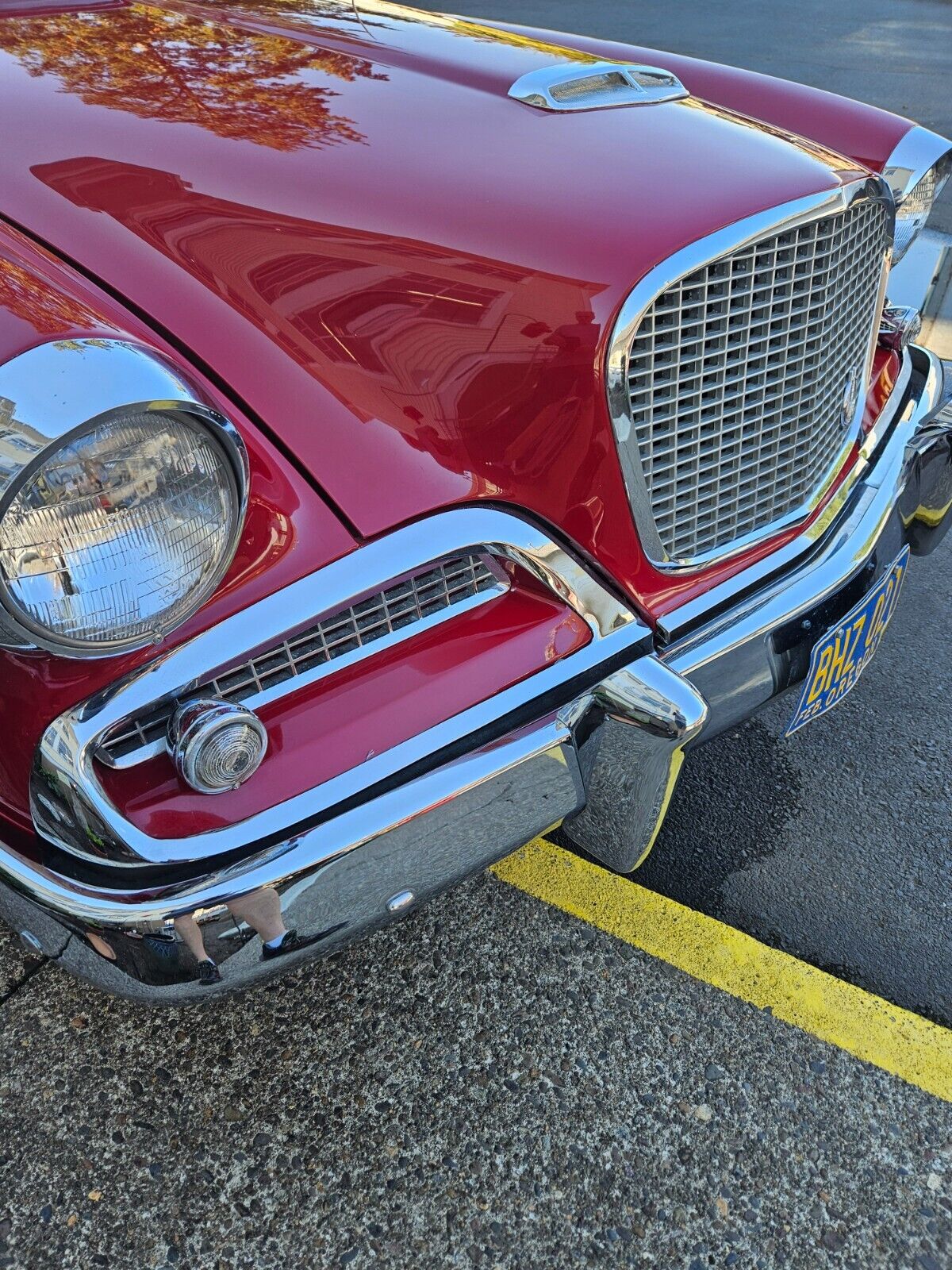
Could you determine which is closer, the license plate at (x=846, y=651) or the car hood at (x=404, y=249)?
the car hood at (x=404, y=249)

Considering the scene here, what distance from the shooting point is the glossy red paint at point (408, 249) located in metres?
1.43

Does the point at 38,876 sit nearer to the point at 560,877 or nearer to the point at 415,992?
the point at 415,992

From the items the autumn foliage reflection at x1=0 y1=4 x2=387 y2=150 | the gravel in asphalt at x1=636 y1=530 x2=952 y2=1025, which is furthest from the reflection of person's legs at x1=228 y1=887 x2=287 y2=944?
the autumn foliage reflection at x1=0 y1=4 x2=387 y2=150

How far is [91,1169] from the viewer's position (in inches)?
63.2

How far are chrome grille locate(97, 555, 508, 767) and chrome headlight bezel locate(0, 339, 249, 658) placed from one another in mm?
109

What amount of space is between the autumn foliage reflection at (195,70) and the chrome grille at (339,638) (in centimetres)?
76

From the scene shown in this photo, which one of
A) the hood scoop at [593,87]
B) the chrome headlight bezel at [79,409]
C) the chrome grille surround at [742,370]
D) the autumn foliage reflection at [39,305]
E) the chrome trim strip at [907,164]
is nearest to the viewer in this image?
the chrome headlight bezel at [79,409]

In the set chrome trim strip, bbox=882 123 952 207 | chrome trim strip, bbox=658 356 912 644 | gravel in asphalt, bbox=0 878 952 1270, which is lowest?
gravel in asphalt, bbox=0 878 952 1270

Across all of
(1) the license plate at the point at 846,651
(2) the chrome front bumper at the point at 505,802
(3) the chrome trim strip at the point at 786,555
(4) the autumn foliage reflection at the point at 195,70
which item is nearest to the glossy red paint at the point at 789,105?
(3) the chrome trim strip at the point at 786,555

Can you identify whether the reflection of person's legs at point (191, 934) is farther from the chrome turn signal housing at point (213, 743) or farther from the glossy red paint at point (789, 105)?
the glossy red paint at point (789, 105)

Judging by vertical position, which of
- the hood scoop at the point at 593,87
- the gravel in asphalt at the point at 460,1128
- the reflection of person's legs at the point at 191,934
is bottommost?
the gravel in asphalt at the point at 460,1128

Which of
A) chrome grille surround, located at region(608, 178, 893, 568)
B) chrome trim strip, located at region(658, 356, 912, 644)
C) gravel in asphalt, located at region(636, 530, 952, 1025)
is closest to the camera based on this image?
chrome grille surround, located at region(608, 178, 893, 568)

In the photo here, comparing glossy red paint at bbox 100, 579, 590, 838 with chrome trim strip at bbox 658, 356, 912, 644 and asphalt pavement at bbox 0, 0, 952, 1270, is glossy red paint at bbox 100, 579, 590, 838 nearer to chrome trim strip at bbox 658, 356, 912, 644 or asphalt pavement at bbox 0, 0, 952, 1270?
chrome trim strip at bbox 658, 356, 912, 644

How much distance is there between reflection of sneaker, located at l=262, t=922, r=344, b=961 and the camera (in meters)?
1.33
